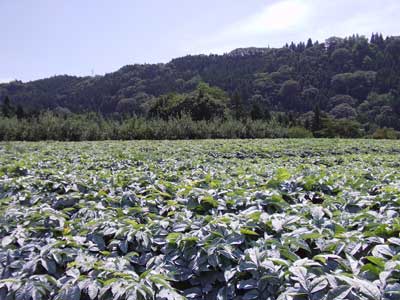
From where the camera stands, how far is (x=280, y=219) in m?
2.23

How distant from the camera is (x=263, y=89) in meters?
74.9

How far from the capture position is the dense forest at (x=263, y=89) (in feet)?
149

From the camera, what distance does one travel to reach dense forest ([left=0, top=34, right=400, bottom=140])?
4531 cm

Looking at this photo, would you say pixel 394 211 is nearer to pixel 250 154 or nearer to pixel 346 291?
pixel 346 291

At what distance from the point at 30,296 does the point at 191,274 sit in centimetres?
84

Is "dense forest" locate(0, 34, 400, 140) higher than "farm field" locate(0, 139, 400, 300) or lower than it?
higher

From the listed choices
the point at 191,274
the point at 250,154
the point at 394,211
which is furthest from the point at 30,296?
the point at 250,154

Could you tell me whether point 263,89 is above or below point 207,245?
above

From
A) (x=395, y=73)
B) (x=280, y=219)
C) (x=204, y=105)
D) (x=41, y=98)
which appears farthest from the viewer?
(x=395, y=73)

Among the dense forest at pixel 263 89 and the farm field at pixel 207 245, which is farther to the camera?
the dense forest at pixel 263 89

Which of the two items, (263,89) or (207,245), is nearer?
(207,245)

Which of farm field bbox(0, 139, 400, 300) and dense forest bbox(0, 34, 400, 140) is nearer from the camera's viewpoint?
farm field bbox(0, 139, 400, 300)

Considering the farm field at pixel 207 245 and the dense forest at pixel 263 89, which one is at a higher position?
the dense forest at pixel 263 89

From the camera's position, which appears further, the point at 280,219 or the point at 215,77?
the point at 215,77
